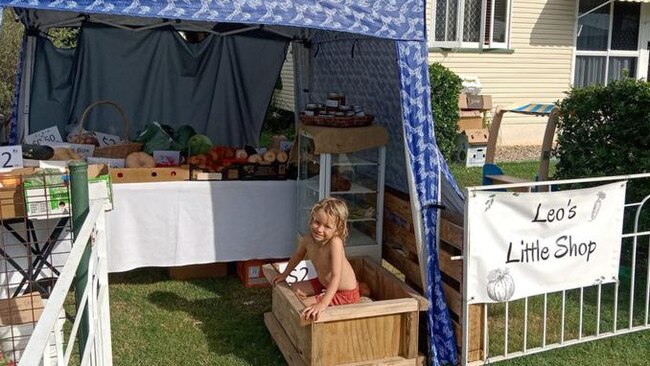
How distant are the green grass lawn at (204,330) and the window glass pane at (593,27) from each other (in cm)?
1024

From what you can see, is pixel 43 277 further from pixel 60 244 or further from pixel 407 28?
pixel 407 28

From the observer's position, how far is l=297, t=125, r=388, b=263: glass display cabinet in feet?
16.2

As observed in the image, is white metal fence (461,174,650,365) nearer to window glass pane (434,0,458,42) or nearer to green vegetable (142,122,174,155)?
green vegetable (142,122,174,155)

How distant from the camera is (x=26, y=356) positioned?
151 centimetres

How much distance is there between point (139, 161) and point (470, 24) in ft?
29.6

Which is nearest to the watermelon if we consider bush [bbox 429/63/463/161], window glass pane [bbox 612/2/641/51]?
bush [bbox 429/63/463/161]

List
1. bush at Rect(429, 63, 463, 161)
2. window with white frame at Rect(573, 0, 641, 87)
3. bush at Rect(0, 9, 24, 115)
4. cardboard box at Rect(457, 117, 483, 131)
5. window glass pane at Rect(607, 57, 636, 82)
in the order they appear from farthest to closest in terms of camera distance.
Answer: window glass pane at Rect(607, 57, 636, 82), window with white frame at Rect(573, 0, 641, 87), bush at Rect(0, 9, 24, 115), cardboard box at Rect(457, 117, 483, 131), bush at Rect(429, 63, 463, 161)

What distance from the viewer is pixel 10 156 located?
4793mm

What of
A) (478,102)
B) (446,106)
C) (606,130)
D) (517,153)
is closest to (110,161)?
(606,130)

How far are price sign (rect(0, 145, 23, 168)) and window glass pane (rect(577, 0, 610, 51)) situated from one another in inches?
483

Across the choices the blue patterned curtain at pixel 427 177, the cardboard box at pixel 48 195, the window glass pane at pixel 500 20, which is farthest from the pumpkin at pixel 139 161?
the window glass pane at pixel 500 20

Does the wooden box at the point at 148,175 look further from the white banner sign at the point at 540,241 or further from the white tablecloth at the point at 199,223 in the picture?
the white banner sign at the point at 540,241

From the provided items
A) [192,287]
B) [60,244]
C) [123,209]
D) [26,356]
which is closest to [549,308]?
[192,287]

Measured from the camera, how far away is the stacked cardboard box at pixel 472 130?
454 inches
